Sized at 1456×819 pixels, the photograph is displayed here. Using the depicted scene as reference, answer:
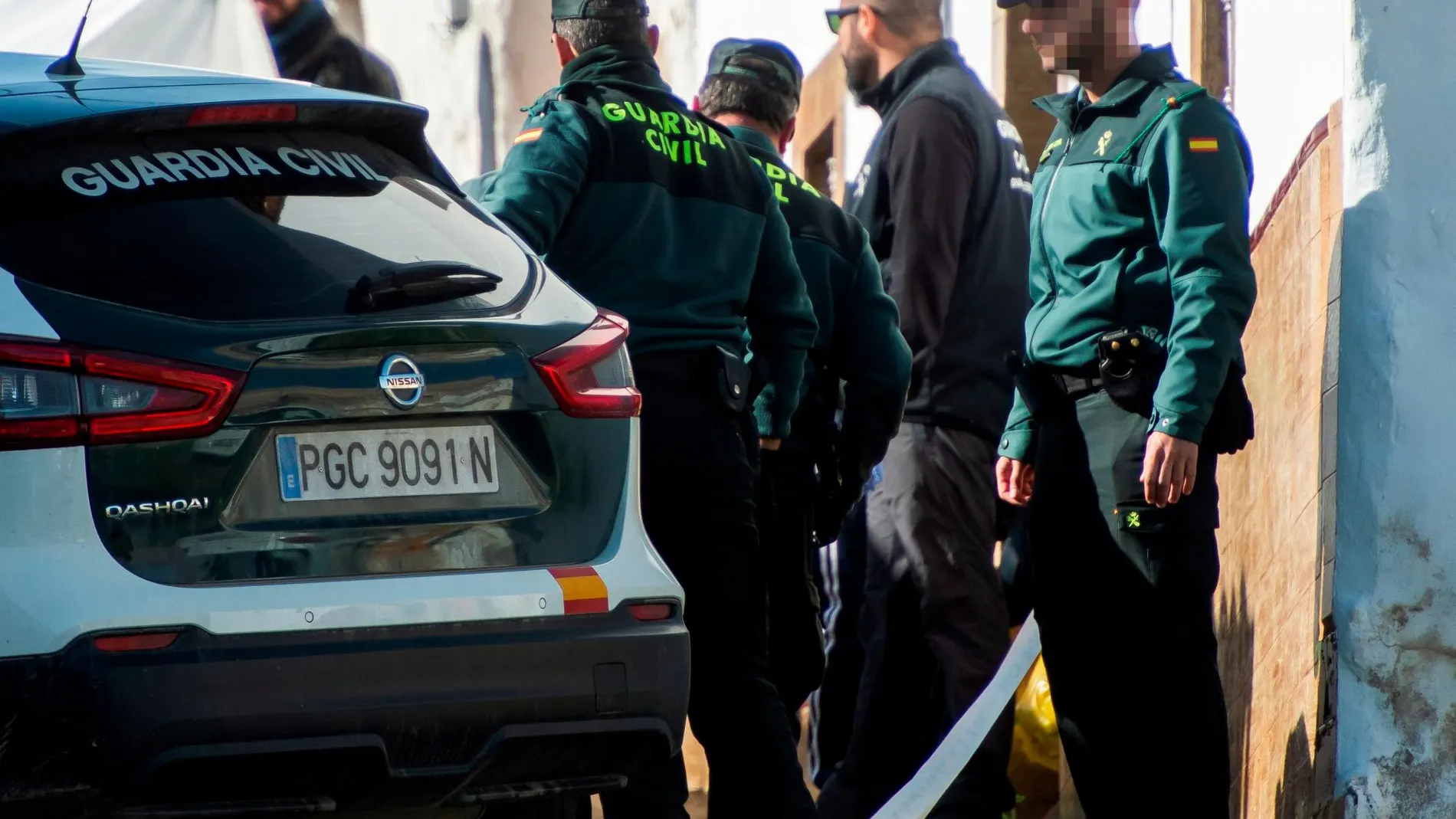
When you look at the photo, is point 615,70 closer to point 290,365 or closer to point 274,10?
point 290,365

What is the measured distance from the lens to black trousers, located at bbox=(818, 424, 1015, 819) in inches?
223

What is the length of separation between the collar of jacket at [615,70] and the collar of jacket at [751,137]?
3.01ft

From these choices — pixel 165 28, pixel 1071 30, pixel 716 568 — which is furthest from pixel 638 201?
pixel 165 28

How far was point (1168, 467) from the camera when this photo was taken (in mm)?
4203

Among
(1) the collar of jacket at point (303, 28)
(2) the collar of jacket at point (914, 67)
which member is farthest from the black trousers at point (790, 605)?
(1) the collar of jacket at point (303, 28)

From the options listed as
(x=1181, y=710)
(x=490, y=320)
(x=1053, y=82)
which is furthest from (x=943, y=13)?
(x=490, y=320)

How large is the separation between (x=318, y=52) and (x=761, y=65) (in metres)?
2.01

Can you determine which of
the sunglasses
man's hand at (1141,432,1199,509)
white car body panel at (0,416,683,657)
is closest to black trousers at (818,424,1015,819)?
the sunglasses

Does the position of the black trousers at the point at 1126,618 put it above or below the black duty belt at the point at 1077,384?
below

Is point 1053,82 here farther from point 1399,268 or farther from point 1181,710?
point 1181,710

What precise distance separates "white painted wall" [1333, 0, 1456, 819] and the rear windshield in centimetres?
210

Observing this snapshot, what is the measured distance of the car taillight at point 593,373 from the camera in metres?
3.56

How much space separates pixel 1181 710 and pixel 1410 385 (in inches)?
38.0

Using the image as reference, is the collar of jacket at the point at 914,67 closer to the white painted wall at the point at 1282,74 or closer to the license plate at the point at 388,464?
the white painted wall at the point at 1282,74
